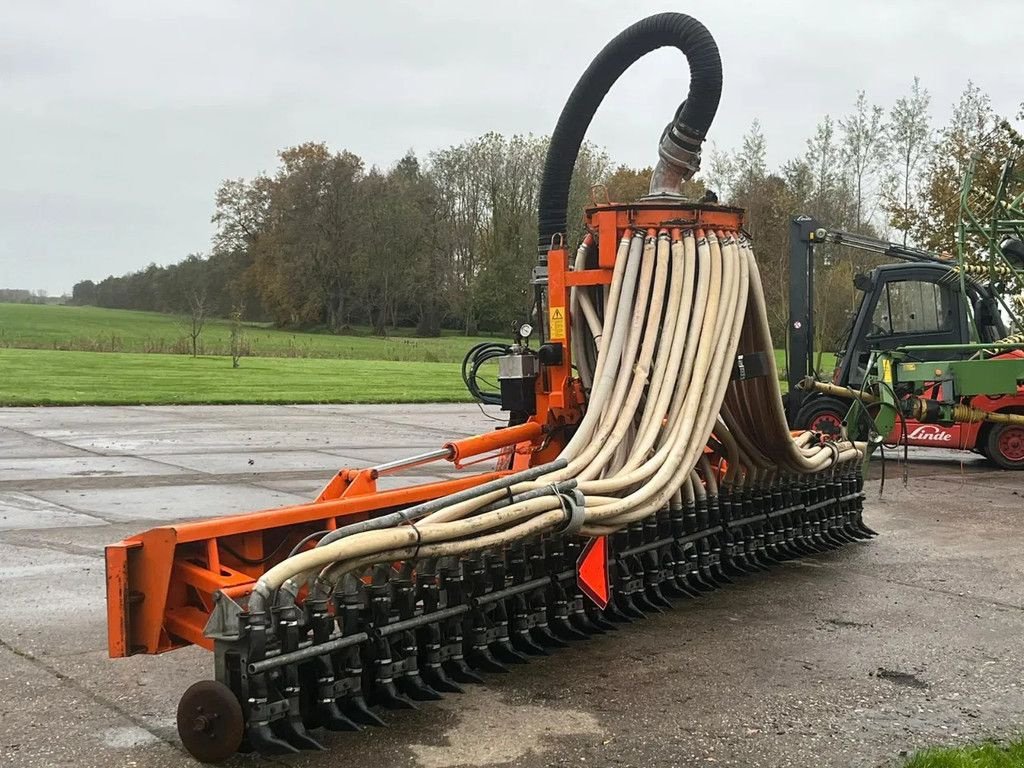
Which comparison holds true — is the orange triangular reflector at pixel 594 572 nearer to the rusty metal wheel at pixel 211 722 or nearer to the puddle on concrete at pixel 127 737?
the rusty metal wheel at pixel 211 722

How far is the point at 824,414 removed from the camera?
40.5ft

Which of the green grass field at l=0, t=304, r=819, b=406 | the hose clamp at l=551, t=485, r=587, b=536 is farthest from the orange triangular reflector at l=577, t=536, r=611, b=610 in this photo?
the green grass field at l=0, t=304, r=819, b=406

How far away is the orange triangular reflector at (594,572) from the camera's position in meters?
4.67

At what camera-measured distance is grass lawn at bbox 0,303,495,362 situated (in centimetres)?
3750

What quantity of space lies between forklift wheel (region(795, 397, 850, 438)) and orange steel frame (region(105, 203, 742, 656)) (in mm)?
6760

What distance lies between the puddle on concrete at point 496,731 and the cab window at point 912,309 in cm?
972

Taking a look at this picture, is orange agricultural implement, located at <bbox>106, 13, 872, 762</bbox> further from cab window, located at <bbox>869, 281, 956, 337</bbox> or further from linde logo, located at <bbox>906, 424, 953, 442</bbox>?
cab window, located at <bbox>869, 281, 956, 337</bbox>

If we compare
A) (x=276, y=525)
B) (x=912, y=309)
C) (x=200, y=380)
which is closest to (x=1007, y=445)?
(x=912, y=309)

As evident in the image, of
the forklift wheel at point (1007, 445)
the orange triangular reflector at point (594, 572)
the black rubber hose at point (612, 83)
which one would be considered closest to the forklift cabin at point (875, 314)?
the forklift wheel at point (1007, 445)

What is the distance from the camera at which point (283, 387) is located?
22.2m

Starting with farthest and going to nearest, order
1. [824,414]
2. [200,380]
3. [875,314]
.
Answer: [200,380], [875,314], [824,414]

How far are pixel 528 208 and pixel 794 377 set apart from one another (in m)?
39.1

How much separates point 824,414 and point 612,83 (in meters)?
6.93

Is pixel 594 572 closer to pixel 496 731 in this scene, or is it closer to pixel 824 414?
pixel 496 731
